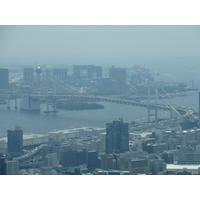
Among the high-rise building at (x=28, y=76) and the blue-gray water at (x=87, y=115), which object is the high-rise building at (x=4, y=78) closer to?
the high-rise building at (x=28, y=76)

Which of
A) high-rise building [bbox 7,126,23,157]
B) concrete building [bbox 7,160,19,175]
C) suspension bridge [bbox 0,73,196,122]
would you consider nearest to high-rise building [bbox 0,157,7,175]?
concrete building [bbox 7,160,19,175]

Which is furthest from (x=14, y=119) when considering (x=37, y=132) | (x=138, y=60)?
(x=138, y=60)

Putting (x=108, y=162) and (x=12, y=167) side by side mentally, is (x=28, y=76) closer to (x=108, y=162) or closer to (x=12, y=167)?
(x=108, y=162)

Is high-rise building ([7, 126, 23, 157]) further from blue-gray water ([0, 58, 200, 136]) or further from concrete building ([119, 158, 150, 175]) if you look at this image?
concrete building ([119, 158, 150, 175])

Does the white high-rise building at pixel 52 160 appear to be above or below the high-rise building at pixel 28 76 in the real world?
below

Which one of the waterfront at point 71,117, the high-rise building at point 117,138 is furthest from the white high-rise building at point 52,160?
the waterfront at point 71,117

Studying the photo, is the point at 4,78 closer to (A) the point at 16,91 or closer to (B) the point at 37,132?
(A) the point at 16,91
